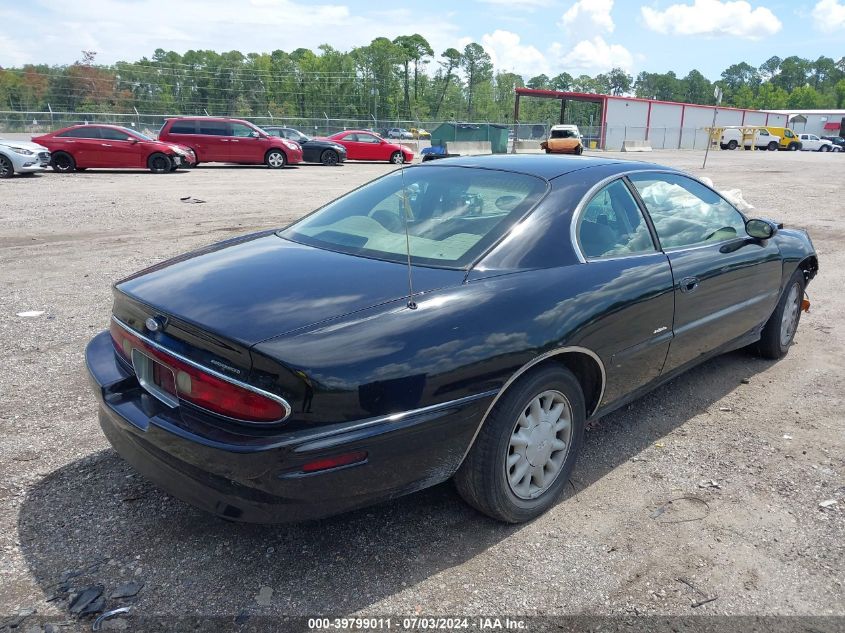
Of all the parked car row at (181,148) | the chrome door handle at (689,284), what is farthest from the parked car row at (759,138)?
the chrome door handle at (689,284)

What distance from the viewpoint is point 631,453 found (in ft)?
11.6

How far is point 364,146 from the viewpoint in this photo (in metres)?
28.0

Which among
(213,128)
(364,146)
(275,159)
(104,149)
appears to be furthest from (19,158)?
(364,146)

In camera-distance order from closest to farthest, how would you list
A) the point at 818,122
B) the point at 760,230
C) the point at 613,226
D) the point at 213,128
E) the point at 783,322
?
the point at 613,226 → the point at 760,230 → the point at 783,322 → the point at 213,128 → the point at 818,122

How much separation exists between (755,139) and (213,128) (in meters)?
48.6

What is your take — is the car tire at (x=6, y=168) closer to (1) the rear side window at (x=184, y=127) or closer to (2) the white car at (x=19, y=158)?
(2) the white car at (x=19, y=158)

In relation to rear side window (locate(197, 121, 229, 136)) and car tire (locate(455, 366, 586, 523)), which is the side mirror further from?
rear side window (locate(197, 121, 229, 136))

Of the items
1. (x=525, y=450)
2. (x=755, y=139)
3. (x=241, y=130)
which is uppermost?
(x=755, y=139)

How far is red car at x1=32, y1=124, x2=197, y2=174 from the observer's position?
18500mm

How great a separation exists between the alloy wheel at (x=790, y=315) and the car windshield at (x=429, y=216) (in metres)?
2.68

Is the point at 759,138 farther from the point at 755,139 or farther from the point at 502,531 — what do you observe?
the point at 502,531

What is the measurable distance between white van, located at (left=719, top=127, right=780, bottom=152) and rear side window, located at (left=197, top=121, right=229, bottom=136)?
46015 mm

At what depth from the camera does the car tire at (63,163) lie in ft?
60.5

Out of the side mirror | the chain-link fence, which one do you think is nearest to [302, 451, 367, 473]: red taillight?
the side mirror
